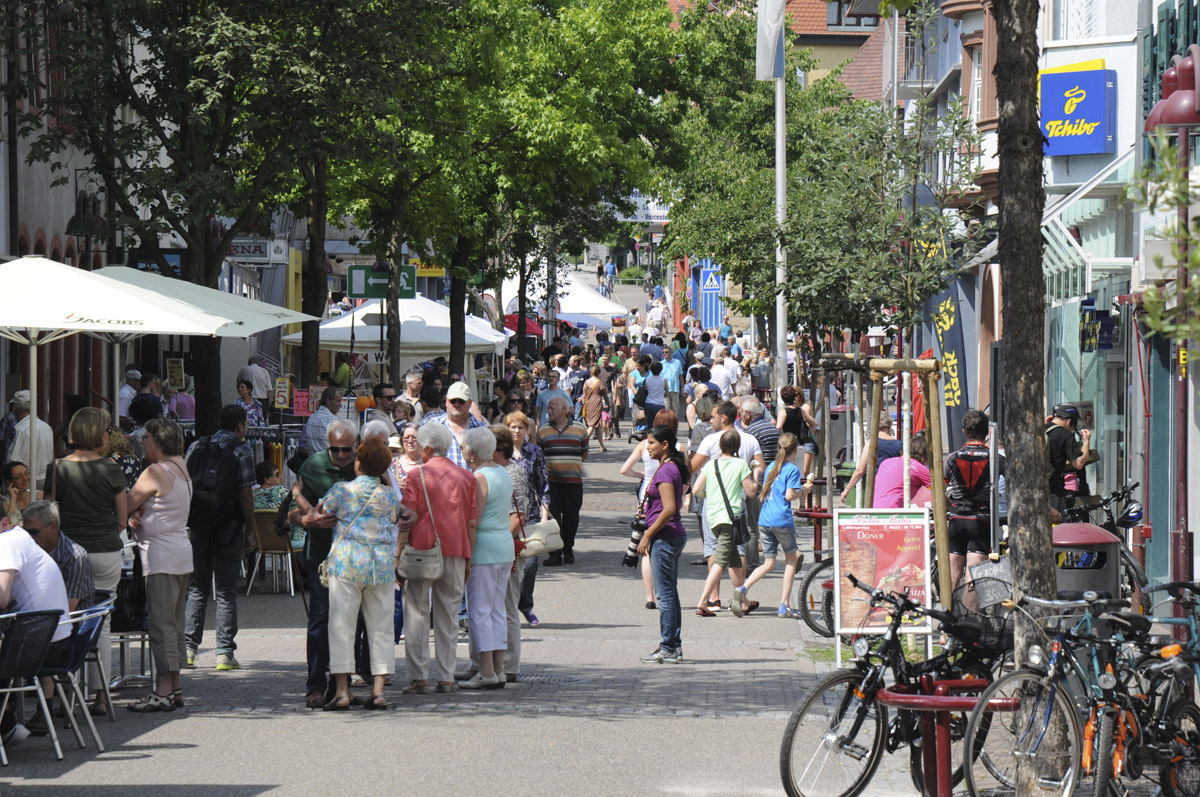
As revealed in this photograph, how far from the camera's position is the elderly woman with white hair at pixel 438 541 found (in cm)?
1082

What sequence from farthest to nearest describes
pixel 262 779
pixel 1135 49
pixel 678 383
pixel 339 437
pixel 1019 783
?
pixel 678 383
pixel 1135 49
pixel 339 437
pixel 262 779
pixel 1019 783

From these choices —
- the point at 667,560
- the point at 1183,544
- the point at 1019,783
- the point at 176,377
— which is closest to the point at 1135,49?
the point at 1183,544

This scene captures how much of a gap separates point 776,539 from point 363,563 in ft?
18.0

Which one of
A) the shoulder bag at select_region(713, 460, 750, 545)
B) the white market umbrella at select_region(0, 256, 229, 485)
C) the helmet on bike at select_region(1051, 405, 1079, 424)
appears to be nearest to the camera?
the white market umbrella at select_region(0, 256, 229, 485)

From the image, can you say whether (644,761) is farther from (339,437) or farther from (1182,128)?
(1182,128)

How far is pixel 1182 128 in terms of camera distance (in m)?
13.0

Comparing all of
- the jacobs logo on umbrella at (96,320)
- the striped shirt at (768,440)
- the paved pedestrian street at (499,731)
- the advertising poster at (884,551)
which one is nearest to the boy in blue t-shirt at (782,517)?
the paved pedestrian street at (499,731)

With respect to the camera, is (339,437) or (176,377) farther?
(176,377)

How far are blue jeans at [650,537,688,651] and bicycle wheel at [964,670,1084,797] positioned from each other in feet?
15.2

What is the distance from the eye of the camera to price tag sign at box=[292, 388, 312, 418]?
2234cm

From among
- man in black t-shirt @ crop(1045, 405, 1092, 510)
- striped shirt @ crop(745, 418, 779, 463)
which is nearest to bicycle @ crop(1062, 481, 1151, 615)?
man in black t-shirt @ crop(1045, 405, 1092, 510)

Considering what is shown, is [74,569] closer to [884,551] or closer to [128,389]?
[884,551]

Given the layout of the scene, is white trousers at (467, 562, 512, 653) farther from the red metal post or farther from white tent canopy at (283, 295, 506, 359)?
white tent canopy at (283, 295, 506, 359)

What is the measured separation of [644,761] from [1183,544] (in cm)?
632
